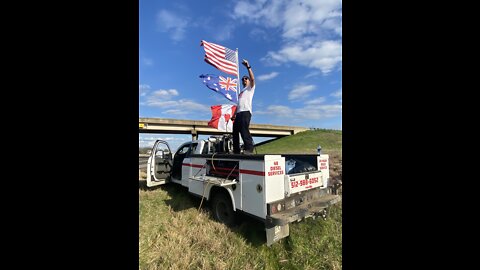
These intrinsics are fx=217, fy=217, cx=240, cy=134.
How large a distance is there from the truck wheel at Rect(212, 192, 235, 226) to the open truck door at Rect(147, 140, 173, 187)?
2.70 meters

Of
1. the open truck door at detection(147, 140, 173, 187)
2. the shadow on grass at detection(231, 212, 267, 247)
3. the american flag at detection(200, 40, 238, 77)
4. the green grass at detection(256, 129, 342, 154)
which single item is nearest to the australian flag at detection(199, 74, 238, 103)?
the american flag at detection(200, 40, 238, 77)

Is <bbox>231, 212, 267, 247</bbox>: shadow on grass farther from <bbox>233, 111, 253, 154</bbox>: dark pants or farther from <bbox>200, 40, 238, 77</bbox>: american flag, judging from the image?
<bbox>200, 40, 238, 77</bbox>: american flag

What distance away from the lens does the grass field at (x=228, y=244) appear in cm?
310

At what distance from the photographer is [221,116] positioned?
22.6 feet

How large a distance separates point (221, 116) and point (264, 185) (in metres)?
3.87

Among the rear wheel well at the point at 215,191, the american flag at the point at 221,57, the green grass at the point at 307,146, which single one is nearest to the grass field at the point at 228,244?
the rear wheel well at the point at 215,191

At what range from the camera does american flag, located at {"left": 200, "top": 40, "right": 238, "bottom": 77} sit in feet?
26.7

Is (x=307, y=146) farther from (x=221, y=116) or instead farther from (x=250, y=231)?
(x=250, y=231)

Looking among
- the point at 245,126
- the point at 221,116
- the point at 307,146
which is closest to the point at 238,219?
the point at 245,126

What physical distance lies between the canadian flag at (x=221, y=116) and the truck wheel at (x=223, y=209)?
109 inches
